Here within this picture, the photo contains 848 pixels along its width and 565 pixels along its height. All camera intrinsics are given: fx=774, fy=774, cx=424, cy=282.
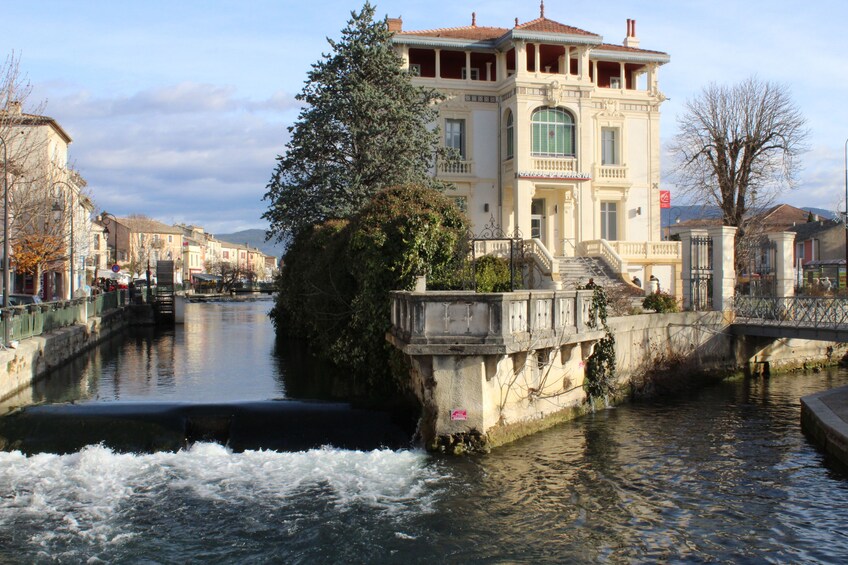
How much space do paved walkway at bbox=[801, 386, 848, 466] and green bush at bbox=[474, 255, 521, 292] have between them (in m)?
10.3

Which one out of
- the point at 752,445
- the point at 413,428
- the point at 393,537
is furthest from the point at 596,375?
the point at 393,537

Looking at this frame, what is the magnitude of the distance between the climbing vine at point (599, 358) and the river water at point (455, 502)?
158 cm

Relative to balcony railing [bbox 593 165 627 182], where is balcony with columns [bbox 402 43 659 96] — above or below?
above

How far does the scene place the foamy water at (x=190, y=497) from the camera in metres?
10.8

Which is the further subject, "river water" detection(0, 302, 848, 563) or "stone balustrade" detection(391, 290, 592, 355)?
"stone balustrade" detection(391, 290, 592, 355)

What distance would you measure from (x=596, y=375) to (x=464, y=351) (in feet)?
20.0

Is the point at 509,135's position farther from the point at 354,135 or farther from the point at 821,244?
the point at 821,244

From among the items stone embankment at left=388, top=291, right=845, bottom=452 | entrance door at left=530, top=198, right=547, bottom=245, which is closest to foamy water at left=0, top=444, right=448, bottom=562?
stone embankment at left=388, top=291, right=845, bottom=452

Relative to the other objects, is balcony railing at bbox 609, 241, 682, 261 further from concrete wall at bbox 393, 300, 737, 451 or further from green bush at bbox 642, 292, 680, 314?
concrete wall at bbox 393, 300, 737, 451

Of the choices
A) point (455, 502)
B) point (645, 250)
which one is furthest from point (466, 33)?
point (455, 502)

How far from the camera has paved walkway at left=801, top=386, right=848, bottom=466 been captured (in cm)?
1477

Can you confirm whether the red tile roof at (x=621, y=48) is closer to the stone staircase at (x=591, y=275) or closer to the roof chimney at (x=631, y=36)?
the roof chimney at (x=631, y=36)

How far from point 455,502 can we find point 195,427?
6.31m

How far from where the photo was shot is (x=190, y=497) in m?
12.6
